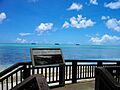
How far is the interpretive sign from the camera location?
702cm

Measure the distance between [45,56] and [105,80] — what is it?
12.9 ft

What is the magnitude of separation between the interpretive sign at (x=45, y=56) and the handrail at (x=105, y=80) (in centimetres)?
326

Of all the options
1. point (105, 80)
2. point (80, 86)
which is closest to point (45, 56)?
point (80, 86)

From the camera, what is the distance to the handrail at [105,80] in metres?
→ 3.19

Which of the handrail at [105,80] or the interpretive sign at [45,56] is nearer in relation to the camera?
the handrail at [105,80]

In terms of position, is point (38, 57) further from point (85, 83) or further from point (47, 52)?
point (85, 83)

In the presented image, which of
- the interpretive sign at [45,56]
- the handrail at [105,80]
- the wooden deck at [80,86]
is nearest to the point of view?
the handrail at [105,80]

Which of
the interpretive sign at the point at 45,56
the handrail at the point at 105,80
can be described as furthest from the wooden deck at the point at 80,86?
the handrail at the point at 105,80

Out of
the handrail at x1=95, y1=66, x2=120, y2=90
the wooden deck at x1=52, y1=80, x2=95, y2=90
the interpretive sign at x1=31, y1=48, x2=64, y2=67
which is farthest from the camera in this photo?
the wooden deck at x1=52, y1=80, x2=95, y2=90

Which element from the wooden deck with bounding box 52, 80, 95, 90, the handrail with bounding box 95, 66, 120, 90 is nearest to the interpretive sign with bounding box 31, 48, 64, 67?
the wooden deck with bounding box 52, 80, 95, 90

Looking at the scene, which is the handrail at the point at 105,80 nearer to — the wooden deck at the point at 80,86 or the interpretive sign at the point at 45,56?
the interpretive sign at the point at 45,56

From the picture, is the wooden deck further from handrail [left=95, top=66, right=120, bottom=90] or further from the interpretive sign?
handrail [left=95, top=66, right=120, bottom=90]

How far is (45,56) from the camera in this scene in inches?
286

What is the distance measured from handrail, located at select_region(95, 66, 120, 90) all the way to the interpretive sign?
3.26 m
